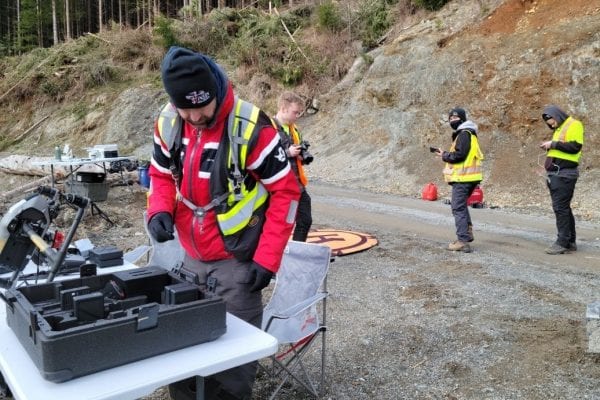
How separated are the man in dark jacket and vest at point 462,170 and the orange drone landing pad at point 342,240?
1.15 m

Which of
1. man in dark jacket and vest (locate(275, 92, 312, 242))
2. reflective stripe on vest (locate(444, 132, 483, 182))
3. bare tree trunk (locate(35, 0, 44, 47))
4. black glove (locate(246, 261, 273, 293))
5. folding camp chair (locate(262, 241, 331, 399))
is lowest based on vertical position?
folding camp chair (locate(262, 241, 331, 399))

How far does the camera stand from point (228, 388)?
8.49 ft

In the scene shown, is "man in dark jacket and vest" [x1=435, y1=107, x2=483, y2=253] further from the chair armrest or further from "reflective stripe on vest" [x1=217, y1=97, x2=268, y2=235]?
"reflective stripe on vest" [x1=217, y1=97, x2=268, y2=235]

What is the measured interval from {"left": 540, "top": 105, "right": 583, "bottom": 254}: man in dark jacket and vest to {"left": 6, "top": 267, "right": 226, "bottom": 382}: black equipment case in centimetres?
585

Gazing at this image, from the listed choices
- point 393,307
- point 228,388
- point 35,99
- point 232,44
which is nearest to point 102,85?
point 35,99

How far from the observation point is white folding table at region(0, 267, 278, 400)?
1773mm

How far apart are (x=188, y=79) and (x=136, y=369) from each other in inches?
49.1

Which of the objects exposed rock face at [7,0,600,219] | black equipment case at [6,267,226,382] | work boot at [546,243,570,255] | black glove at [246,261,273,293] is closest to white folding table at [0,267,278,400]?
black equipment case at [6,267,226,382]

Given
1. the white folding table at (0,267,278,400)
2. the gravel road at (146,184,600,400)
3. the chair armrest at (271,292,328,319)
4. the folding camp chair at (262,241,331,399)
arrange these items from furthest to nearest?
1. the gravel road at (146,184,600,400)
2. the folding camp chair at (262,241,331,399)
3. the chair armrest at (271,292,328,319)
4. the white folding table at (0,267,278,400)

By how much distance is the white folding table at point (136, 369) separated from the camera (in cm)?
177

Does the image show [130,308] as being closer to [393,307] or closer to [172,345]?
[172,345]

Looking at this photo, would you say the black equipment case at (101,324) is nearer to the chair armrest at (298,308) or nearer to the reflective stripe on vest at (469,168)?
the chair armrest at (298,308)

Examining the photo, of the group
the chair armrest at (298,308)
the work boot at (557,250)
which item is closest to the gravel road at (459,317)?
the work boot at (557,250)

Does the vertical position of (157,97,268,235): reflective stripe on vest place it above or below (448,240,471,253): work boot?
above
